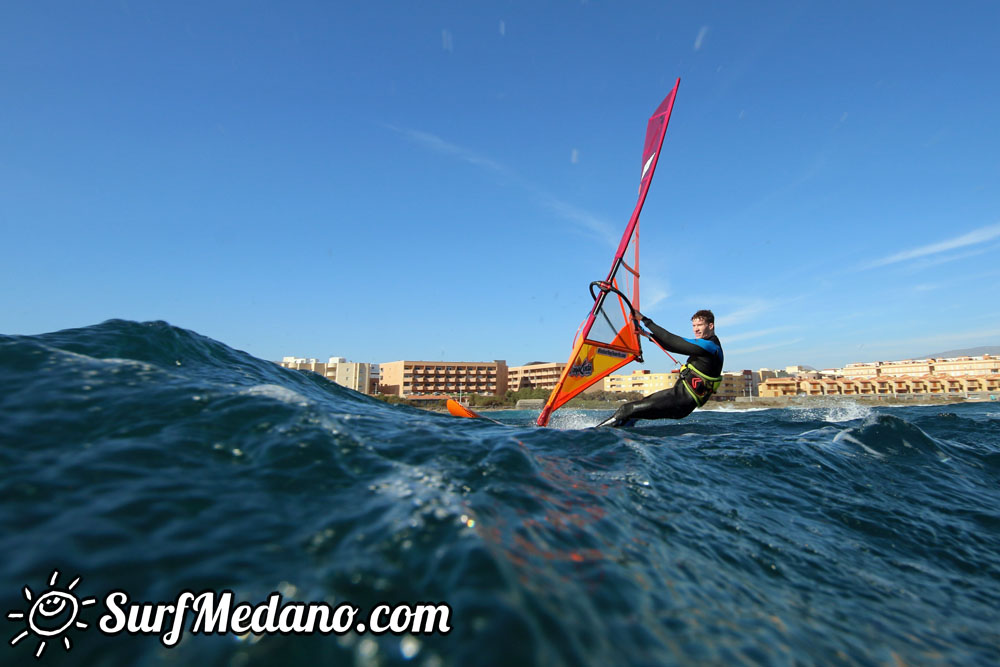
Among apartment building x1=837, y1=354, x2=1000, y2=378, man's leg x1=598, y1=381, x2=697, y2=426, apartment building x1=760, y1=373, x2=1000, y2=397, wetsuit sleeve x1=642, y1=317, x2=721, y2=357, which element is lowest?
man's leg x1=598, y1=381, x2=697, y2=426

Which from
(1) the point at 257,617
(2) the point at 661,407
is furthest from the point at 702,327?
(1) the point at 257,617

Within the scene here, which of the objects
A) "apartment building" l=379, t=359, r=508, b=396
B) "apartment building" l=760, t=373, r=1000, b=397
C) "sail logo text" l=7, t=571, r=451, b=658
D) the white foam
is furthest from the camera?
"apartment building" l=379, t=359, r=508, b=396

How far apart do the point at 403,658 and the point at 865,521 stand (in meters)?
4.22

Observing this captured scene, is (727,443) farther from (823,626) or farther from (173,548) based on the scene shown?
(173,548)

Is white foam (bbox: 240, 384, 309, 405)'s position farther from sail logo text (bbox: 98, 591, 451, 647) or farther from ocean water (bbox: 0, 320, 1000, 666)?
sail logo text (bbox: 98, 591, 451, 647)

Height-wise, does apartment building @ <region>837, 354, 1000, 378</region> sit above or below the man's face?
above

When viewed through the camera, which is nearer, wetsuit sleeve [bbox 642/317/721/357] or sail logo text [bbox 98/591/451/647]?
sail logo text [bbox 98/591/451/647]

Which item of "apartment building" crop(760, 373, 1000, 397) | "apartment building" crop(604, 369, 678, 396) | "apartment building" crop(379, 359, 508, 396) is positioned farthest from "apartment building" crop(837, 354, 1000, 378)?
"apartment building" crop(379, 359, 508, 396)

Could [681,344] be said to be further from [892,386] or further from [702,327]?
[892,386]

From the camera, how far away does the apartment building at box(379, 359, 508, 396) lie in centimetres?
10762

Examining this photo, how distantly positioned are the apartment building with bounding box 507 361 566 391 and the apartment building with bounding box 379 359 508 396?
339 inches

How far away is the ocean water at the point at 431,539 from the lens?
1.55 m

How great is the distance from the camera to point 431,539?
2.03m

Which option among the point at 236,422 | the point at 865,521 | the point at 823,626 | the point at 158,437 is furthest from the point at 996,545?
the point at 158,437
